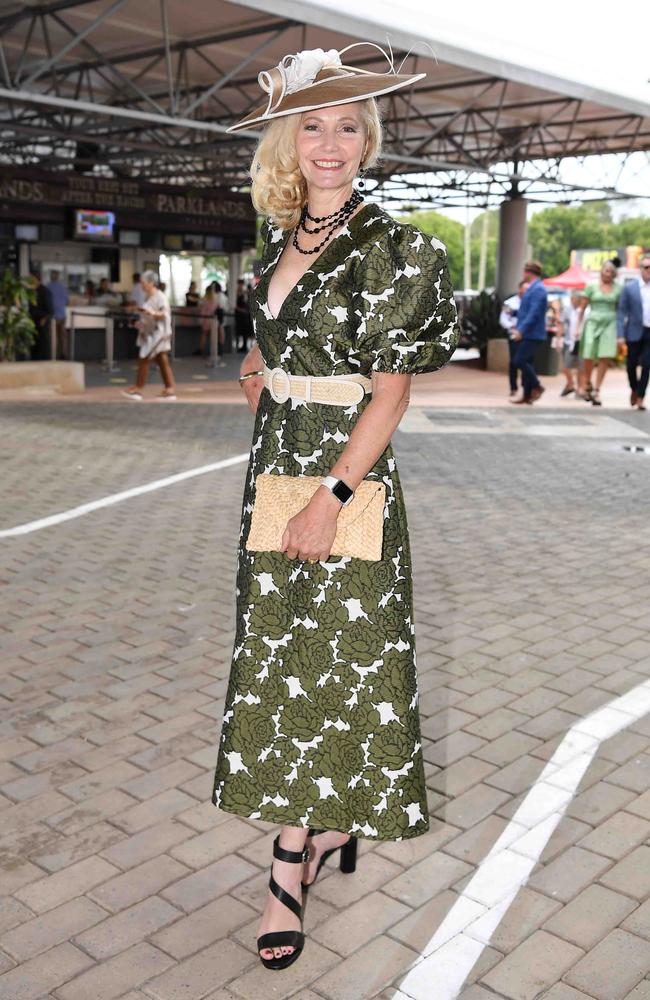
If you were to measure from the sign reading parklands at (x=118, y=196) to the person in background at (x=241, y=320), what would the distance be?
1788mm

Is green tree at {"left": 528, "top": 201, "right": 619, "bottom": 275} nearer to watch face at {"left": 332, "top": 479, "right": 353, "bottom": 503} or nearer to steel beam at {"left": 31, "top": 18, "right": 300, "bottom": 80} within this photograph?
steel beam at {"left": 31, "top": 18, "right": 300, "bottom": 80}

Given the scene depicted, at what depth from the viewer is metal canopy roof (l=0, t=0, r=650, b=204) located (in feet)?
49.7

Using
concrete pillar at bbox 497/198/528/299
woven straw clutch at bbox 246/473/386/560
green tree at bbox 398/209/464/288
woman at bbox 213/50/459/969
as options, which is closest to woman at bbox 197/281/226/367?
concrete pillar at bbox 497/198/528/299

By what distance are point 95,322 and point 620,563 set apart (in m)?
18.5

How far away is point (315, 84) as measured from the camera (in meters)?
2.60

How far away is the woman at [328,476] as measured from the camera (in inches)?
101

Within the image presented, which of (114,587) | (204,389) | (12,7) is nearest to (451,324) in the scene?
(114,587)

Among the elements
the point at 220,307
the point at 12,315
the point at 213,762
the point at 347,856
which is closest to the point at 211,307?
the point at 220,307

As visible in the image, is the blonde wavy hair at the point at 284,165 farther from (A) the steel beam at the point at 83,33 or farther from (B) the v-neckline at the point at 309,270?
(A) the steel beam at the point at 83,33

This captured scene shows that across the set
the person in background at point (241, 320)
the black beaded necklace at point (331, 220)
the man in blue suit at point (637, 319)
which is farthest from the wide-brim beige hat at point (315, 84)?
the person in background at point (241, 320)

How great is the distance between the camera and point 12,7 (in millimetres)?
15102

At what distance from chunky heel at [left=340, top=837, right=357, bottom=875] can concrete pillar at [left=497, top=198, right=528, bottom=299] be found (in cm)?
2699

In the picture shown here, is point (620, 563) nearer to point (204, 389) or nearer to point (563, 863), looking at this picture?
point (563, 863)

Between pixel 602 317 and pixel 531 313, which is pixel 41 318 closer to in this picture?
pixel 531 313
